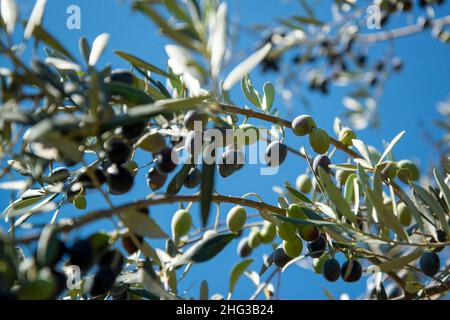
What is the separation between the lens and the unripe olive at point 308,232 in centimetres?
125

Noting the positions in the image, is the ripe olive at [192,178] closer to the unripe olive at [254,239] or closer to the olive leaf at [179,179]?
the olive leaf at [179,179]

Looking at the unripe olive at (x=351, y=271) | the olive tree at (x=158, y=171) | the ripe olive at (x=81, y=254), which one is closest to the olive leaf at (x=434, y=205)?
the olive tree at (x=158, y=171)

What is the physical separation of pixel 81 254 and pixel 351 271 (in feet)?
2.51

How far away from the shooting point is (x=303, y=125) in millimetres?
1428

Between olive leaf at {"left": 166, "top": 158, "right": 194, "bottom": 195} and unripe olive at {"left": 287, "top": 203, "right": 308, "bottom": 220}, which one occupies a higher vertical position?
olive leaf at {"left": 166, "top": 158, "right": 194, "bottom": 195}

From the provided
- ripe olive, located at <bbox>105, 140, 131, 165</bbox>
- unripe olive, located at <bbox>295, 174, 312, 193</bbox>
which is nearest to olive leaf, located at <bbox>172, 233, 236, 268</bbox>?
ripe olive, located at <bbox>105, 140, 131, 165</bbox>

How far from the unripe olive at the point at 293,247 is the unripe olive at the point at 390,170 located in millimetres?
322

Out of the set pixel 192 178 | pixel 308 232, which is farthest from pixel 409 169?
pixel 192 178

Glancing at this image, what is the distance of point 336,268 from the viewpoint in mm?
1364

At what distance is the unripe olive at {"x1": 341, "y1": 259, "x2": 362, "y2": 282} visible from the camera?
136 centimetres

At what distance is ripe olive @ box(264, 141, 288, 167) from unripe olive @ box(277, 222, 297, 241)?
0.46 feet

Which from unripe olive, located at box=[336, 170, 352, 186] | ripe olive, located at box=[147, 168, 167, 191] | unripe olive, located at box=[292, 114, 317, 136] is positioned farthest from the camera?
unripe olive, located at box=[336, 170, 352, 186]

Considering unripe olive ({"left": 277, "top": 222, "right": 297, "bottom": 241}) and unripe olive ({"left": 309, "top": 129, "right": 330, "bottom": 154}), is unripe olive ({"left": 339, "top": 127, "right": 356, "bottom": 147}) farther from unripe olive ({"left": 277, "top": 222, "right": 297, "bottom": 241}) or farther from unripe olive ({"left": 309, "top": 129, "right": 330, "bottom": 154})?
unripe olive ({"left": 277, "top": 222, "right": 297, "bottom": 241})

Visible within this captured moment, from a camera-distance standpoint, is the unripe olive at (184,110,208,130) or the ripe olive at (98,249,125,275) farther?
the unripe olive at (184,110,208,130)
